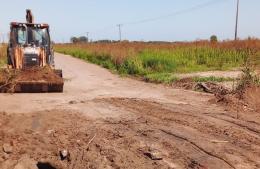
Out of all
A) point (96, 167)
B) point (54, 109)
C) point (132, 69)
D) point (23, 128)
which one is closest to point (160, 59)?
point (132, 69)

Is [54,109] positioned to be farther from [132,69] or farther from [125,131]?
[132,69]

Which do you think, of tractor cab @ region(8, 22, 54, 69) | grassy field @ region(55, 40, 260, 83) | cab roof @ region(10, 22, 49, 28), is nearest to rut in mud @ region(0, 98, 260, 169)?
tractor cab @ region(8, 22, 54, 69)

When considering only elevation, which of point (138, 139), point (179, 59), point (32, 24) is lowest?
point (138, 139)

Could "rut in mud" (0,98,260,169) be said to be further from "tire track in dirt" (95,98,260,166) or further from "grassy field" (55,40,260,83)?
"grassy field" (55,40,260,83)

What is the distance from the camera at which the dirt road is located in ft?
21.7

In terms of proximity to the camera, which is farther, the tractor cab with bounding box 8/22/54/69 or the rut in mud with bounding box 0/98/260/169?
the tractor cab with bounding box 8/22/54/69

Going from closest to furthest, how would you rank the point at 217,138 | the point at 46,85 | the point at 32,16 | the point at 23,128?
the point at 217,138, the point at 23,128, the point at 46,85, the point at 32,16

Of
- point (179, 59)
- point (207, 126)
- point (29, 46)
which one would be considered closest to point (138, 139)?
point (207, 126)

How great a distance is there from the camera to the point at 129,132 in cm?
785

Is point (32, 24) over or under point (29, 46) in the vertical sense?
over

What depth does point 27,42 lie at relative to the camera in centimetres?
1468

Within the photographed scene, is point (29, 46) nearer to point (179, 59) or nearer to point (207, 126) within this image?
point (207, 126)

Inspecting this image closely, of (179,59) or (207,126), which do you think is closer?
(207,126)

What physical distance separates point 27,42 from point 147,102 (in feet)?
17.7
